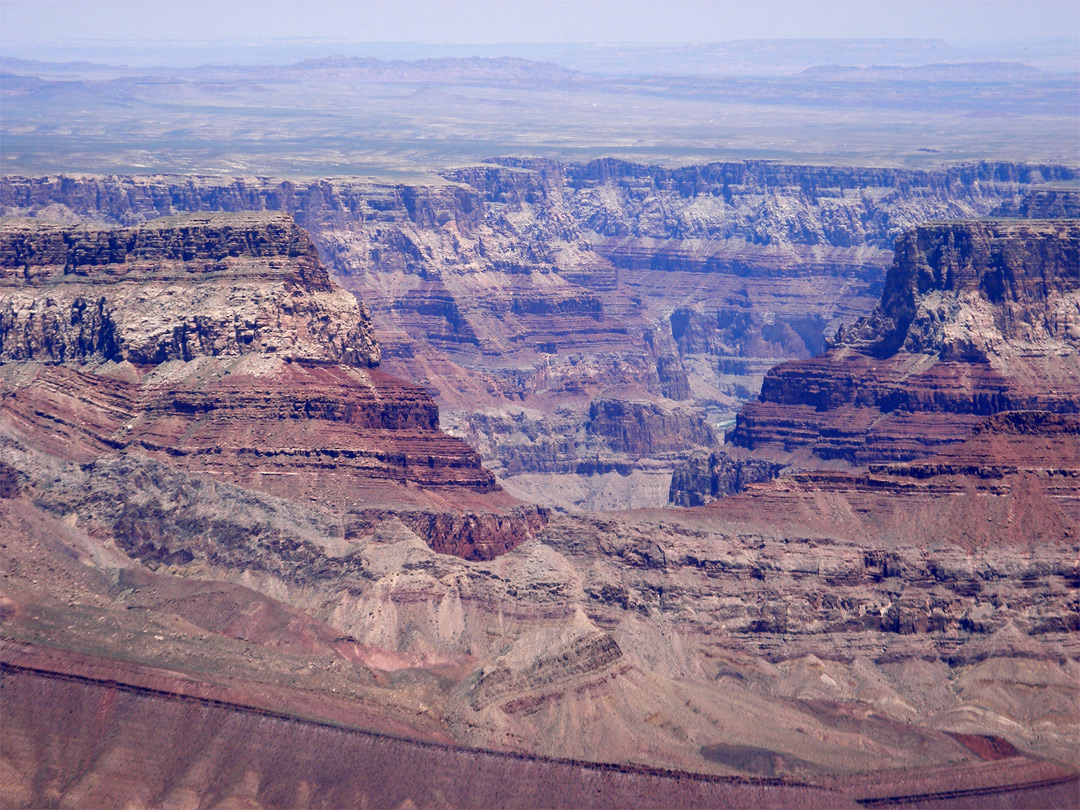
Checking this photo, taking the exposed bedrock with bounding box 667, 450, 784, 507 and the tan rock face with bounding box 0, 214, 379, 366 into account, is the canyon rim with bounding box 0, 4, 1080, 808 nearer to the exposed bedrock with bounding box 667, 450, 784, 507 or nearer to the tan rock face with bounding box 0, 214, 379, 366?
the tan rock face with bounding box 0, 214, 379, 366

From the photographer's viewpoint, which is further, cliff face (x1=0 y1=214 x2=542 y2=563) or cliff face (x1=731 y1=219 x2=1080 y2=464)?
cliff face (x1=731 y1=219 x2=1080 y2=464)

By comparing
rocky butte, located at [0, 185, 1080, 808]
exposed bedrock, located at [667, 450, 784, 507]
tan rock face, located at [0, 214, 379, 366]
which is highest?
tan rock face, located at [0, 214, 379, 366]

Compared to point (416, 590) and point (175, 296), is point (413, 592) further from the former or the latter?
point (175, 296)

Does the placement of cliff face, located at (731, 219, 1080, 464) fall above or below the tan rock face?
below

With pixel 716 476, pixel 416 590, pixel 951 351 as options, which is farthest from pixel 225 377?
pixel 951 351

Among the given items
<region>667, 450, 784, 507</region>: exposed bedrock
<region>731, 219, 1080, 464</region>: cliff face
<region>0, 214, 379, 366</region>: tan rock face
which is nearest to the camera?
<region>0, 214, 379, 366</region>: tan rock face

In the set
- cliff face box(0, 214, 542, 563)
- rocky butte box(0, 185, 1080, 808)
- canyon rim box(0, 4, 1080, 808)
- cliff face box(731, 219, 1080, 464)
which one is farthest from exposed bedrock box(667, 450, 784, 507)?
cliff face box(0, 214, 542, 563)

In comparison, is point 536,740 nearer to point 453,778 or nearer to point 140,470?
point 453,778

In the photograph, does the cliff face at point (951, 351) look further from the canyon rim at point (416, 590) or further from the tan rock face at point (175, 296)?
→ the tan rock face at point (175, 296)
